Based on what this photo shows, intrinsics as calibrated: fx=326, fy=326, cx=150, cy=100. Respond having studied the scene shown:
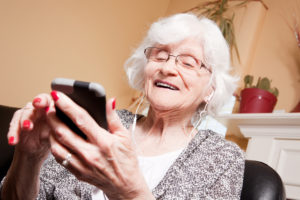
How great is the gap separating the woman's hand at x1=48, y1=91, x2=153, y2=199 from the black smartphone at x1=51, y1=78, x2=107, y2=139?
1cm

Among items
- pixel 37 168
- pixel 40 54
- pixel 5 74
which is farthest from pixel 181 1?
pixel 37 168

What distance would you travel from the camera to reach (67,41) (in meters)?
2.35

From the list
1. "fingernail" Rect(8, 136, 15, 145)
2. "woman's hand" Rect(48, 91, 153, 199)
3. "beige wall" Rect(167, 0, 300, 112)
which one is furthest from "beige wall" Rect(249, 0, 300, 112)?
"fingernail" Rect(8, 136, 15, 145)

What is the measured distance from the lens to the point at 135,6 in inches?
110

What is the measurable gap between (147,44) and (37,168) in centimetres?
75

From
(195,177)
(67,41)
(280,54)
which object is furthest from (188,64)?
(67,41)

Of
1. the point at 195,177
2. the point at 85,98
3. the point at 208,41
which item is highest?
the point at 208,41

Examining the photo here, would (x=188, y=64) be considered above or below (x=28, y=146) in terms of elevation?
above

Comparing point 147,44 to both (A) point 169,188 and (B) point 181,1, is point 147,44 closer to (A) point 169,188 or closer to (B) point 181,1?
(A) point 169,188

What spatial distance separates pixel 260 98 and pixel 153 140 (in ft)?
2.62

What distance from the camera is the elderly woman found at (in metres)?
0.59

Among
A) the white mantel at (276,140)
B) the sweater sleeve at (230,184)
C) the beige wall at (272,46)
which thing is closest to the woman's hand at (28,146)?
the sweater sleeve at (230,184)

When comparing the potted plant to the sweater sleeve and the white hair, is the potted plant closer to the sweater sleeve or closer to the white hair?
the white hair

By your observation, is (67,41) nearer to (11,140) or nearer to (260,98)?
(260,98)
